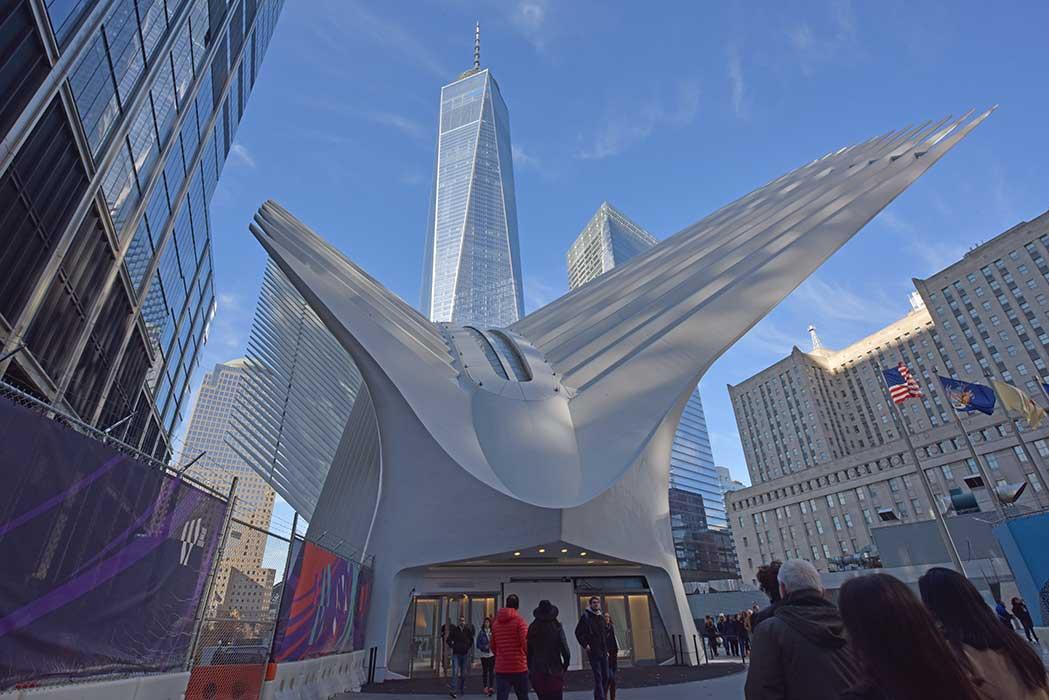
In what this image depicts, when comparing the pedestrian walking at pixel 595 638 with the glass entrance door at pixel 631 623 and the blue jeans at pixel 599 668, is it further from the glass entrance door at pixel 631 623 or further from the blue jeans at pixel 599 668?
the glass entrance door at pixel 631 623

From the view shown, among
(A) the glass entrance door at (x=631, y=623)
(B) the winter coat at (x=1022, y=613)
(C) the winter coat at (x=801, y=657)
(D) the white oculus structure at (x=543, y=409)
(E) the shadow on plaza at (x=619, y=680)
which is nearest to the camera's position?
(C) the winter coat at (x=801, y=657)

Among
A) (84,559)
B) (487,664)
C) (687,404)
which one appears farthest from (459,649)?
(687,404)

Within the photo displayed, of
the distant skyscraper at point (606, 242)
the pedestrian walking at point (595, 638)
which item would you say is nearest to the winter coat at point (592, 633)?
the pedestrian walking at point (595, 638)

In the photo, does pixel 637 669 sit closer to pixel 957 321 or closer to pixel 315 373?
pixel 315 373

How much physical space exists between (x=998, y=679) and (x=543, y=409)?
45.9 ft

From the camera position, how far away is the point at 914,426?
3044 inches

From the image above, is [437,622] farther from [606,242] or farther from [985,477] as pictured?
[606,242]

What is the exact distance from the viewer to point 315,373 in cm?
2662

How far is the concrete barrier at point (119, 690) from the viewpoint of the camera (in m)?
3.68

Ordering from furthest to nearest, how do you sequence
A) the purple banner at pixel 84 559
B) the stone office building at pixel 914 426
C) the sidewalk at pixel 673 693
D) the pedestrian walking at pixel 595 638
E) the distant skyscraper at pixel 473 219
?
1. the distant skyscraper at pixel 473 219
2. the stone office building at pixel 914 426
3. the sidewalk at pixel 673 693
4. the pedestrian walking at pixel 595 638
5. the purple banner at pixel 84 559

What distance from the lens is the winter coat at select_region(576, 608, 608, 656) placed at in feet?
23.5

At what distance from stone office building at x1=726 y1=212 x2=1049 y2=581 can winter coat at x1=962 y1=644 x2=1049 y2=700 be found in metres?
54.9

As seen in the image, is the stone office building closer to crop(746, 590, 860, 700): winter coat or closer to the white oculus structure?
the white oculus structure

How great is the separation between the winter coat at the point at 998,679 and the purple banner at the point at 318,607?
7.96 meters
